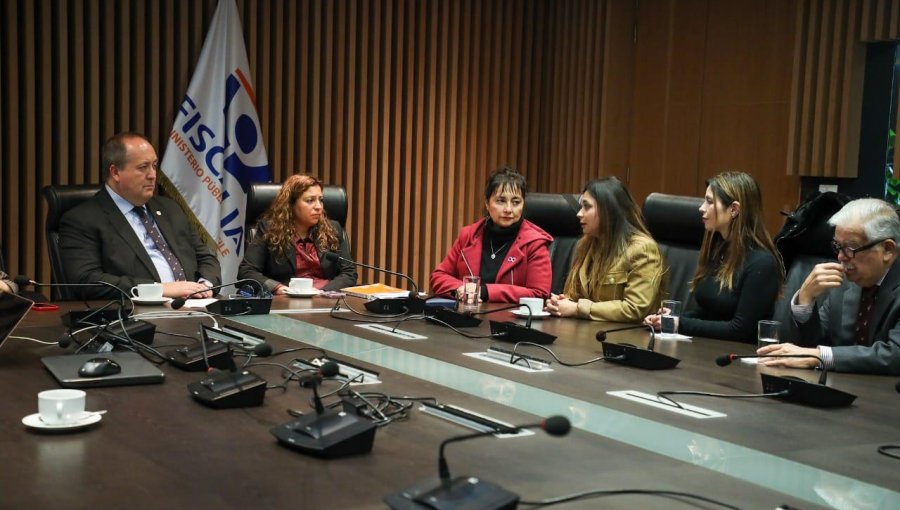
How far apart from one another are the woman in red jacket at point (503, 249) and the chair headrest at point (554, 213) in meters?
0.21

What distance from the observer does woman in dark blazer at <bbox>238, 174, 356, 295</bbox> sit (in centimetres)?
482

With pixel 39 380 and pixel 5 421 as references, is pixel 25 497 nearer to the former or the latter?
pixel 5 421

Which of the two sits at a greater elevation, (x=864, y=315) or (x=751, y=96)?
(x=751, y=96)

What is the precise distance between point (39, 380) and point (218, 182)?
138 inches

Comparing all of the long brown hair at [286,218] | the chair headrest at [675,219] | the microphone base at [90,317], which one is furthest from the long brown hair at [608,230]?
the microphone base at [90,317]

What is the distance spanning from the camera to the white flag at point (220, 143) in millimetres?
5633

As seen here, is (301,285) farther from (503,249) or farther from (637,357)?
(637,357)

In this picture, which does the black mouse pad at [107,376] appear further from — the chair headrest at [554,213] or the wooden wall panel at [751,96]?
the wooden wall panel at [751,96]

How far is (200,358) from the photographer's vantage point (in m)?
2.46

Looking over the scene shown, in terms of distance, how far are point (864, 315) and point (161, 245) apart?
293 centimetres

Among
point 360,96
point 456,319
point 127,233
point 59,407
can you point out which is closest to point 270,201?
point 127,233

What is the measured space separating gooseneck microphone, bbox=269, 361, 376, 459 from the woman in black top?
1.88m

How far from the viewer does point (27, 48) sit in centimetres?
513

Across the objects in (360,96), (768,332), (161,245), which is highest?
(360,96)
